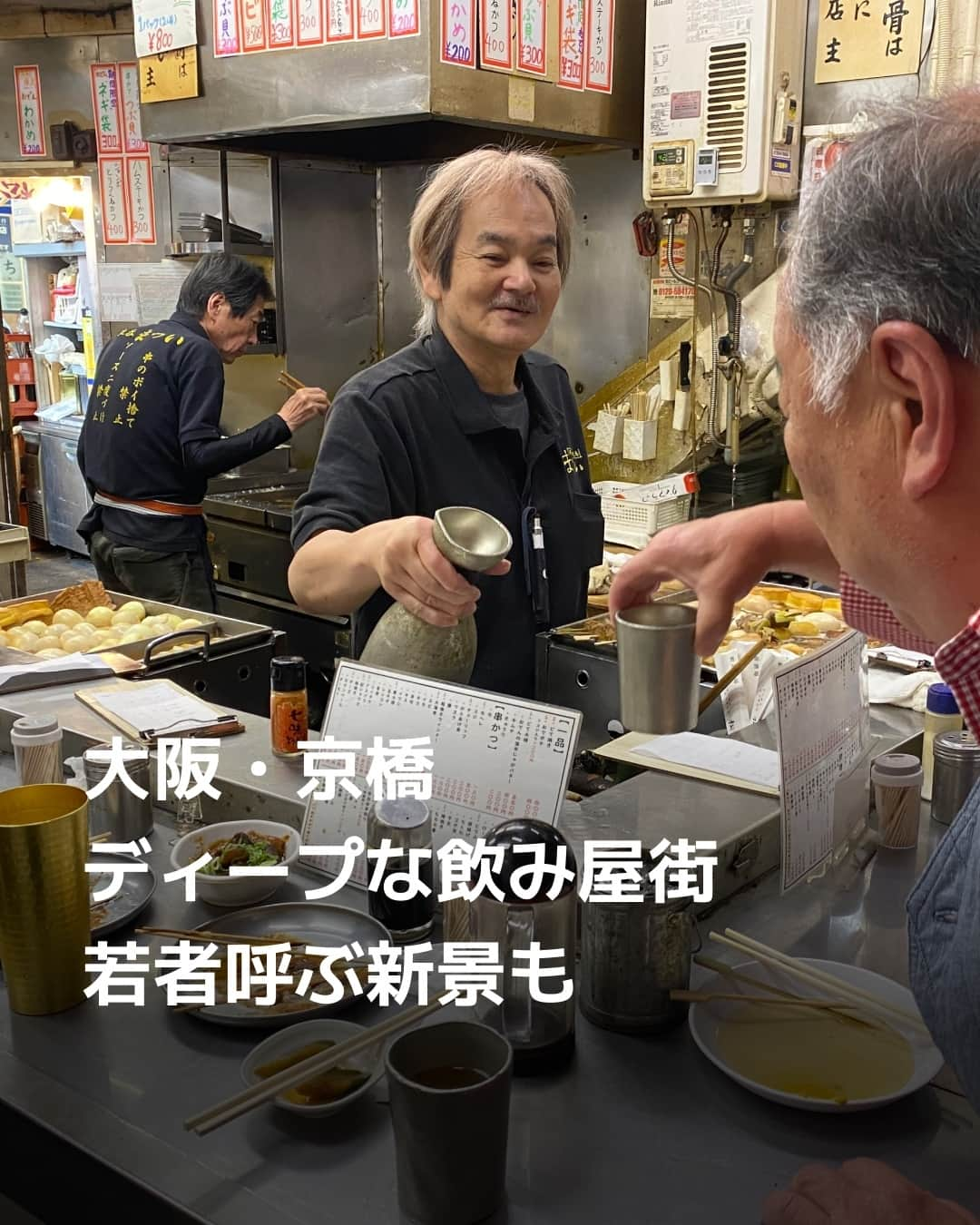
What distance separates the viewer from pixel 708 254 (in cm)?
441

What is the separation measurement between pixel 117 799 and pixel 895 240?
1.36 metres

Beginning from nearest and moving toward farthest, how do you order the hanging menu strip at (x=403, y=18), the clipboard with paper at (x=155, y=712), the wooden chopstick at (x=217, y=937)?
the wooden chopstick at (x=217, y=937) → the clipboard with paper at (x=155, y=712) → the hanging menu strip at (x=403, y=18)

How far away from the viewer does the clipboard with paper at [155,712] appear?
2100 millimetres

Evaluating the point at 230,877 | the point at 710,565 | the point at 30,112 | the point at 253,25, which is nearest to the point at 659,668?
the point at 710,565

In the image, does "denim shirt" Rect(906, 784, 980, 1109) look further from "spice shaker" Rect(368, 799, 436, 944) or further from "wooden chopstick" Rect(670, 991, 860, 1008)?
"spice shaker" Rect(368, 799, 436, 944)

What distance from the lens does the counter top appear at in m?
1.03

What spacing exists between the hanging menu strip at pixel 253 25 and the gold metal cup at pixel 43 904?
3599 millimetres

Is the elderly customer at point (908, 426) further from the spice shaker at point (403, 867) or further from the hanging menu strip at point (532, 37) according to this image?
the hanging menu strip at point (532, 37)

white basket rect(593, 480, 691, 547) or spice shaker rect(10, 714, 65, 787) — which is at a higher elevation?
spice shaker rect(10, 714, 65, 787)

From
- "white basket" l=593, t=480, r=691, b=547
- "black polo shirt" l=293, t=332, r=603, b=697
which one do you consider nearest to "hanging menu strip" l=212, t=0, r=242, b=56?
"white basket" l=593, t=480, r=691, b=547

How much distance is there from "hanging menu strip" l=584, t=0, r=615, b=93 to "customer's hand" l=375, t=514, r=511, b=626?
10.7 feet

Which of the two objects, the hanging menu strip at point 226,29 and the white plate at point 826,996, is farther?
the hanging menu strip at point 226,29

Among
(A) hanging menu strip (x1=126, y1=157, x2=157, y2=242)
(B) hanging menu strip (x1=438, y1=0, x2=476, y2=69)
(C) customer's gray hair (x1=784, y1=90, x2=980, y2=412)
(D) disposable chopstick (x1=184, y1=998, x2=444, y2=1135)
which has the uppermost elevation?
(B) hanging menu strip (x1=438, y1=0, x2=476, y2=69)

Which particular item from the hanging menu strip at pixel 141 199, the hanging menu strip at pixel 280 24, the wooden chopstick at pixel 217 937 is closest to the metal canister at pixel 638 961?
the wooden chopstick at pixel 217 937
